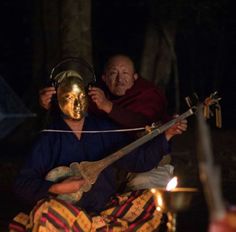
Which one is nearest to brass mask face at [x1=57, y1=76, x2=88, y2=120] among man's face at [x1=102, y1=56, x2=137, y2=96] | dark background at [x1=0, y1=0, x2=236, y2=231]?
man's face at [x1=102, y1=56, x2=137, y2=96]

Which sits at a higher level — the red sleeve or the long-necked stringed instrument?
the red sleeve

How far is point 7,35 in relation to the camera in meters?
19.7

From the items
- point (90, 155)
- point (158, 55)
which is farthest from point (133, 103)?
point (158, 55)

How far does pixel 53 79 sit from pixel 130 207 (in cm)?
116

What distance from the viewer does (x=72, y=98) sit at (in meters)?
5.95

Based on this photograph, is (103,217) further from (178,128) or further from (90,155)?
(178,128)

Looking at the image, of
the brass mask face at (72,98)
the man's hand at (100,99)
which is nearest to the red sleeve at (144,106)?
the man's hand at (100,99)

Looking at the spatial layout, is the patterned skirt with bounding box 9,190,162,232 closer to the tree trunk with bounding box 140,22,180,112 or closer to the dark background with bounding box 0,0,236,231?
the tree trunk with bounding box 140,22,180,112

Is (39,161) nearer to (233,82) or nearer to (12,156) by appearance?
(12,156)

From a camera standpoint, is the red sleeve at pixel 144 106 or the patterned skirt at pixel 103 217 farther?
the red sleeve at pixel 144 106

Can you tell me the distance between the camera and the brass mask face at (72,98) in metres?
5.95

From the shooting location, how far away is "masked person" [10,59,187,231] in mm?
5816

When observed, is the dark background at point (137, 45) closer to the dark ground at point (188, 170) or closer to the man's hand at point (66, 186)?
the dark ground at point (188, 170)

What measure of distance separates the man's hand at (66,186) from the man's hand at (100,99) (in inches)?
27.8
